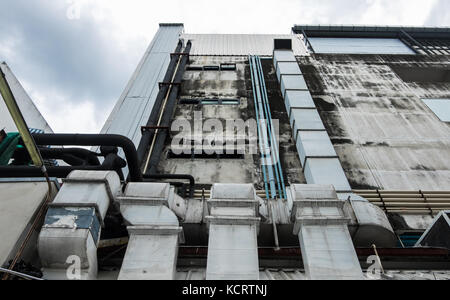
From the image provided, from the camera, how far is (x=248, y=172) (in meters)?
12.2

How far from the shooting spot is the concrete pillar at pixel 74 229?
5141 mm

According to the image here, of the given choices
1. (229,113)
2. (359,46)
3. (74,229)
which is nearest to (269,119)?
(229,113)

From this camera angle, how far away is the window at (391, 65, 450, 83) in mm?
20531

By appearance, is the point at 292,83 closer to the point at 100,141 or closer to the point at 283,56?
the point at 283,56

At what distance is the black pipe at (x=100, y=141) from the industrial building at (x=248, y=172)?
1.6 inches

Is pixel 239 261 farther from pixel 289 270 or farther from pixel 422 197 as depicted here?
pixel 422 197

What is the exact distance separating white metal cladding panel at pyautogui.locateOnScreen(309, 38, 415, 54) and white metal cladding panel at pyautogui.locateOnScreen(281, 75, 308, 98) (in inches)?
366

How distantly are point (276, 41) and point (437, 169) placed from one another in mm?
13315

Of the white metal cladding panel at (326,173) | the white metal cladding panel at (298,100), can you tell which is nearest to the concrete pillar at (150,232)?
the white metal cladding panel at (326,173)

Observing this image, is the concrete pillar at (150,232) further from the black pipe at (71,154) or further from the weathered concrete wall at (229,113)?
the weathered concrete wall at (229,113)

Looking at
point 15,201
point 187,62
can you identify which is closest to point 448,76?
point 187,62

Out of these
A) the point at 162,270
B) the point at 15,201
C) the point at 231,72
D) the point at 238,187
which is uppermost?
the point at 231,72

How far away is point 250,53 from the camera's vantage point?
23016 millimetres

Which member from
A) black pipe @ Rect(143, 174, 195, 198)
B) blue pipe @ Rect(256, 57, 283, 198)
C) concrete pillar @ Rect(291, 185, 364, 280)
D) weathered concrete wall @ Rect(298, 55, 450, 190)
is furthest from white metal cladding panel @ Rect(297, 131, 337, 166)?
concrete pillar @ Rect(291, 185, 364, 280)
